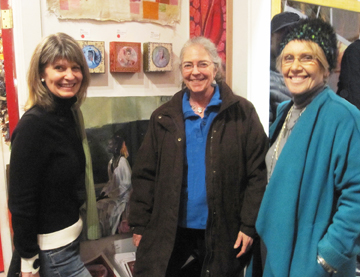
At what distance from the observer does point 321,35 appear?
3.64 ft

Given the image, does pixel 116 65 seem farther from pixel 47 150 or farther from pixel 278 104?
pixel 278 104

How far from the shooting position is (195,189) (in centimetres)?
147

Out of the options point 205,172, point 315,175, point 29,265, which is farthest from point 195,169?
point 29,265

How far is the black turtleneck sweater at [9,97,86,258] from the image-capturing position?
3.86 ft

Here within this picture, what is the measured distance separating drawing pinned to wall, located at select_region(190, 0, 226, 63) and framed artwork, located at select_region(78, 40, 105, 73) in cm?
61

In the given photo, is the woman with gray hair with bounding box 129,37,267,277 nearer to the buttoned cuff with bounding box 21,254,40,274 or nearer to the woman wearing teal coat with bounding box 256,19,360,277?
the woman wearing teal coat with bounding box 256,19,360,277

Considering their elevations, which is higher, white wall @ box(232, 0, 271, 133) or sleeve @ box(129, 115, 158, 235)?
white wall @ box(232, 0, 271, 133)

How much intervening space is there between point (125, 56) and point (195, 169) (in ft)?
2.75

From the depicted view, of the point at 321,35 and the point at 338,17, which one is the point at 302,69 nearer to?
the point at 321,35

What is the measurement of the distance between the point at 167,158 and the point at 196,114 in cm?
25

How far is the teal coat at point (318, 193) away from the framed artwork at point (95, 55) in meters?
1.15

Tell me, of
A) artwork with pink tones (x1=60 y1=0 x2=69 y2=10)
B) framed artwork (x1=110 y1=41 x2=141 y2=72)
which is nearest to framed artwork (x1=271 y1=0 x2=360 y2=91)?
framed artwork (x1=110 y1=41 x2=141 y2=72)

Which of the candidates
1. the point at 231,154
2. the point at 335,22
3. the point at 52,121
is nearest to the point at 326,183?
the point at 231,154

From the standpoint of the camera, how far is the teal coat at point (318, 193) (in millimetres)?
1032
